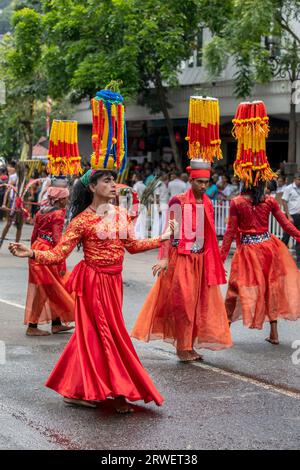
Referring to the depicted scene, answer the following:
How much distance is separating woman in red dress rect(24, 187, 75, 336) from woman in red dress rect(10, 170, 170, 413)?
9.15ft

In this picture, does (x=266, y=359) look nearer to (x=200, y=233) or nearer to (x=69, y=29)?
(x=200, y=233)

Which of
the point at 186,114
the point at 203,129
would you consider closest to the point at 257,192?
the point at 203,129

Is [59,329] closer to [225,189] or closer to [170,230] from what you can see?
[170,230]

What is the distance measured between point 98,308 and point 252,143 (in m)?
3.31

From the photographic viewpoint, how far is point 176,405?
6.93 metres

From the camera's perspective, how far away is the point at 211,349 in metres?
8.48

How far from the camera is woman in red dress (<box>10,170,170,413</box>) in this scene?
659cm

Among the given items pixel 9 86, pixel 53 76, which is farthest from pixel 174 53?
pixel 9 86

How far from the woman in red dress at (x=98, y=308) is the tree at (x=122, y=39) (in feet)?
50.5

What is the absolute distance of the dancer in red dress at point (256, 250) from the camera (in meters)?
9.38

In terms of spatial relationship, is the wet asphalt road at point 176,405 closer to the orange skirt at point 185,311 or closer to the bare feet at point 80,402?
the bare feet at point 80,402

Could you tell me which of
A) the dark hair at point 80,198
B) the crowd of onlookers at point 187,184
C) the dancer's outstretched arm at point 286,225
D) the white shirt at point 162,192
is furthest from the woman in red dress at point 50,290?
the white shirt at point 162,192

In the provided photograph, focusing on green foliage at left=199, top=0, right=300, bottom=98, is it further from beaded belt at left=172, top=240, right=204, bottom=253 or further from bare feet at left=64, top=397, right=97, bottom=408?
bare feet at left=64, top=397, right=97, bottom=408
